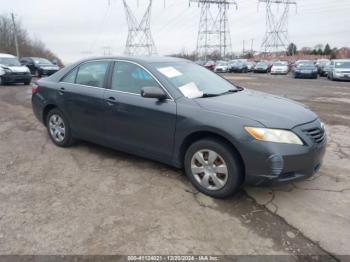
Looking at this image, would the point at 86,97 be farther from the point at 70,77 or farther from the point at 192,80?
the point at 192,80

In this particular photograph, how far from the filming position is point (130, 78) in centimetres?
448

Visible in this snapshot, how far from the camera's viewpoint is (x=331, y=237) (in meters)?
3.03

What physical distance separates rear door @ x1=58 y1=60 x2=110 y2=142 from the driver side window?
220 mm

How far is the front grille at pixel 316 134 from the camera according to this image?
11.6ft

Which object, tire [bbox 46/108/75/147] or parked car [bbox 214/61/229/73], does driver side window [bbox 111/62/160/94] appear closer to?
tire [bbox 46/108/75/147]

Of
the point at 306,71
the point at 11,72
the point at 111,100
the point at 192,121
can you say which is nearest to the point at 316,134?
the point at 192,121

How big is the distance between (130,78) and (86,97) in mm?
824

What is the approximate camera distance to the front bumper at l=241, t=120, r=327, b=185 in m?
3.32

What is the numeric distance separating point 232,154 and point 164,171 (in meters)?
1.25

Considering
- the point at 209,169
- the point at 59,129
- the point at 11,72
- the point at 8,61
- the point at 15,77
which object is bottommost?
the point at 209,169

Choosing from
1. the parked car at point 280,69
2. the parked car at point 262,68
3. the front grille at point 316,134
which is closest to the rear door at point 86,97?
the front grille at point 316,134

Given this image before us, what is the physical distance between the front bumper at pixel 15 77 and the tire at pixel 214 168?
15.9 meters

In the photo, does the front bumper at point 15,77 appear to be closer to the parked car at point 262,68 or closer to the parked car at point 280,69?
the parked car at point 280,69

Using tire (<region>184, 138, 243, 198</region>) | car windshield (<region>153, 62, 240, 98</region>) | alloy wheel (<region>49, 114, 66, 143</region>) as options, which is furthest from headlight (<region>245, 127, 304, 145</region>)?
alloy wheel (<region>49, 114, 66, 143</region>)
